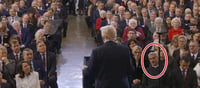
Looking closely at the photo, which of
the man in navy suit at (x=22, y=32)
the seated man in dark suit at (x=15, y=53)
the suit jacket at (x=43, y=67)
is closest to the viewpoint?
the suit jacket at (x=43, y=67)

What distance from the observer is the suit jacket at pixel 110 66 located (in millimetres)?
6320

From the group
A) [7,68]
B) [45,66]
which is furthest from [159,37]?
[7,68]

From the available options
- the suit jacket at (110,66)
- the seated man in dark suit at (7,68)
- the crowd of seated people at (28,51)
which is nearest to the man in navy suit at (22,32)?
the crowd of seated people at (28,51)

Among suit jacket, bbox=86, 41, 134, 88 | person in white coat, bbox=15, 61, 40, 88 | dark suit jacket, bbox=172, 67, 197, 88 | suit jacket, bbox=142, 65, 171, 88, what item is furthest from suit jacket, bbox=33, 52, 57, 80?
suit jacket, bbox=86, 41, 134, 88

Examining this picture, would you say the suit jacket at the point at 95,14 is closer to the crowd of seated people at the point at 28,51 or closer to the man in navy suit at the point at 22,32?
the crowd of seated people at the point at 28,51

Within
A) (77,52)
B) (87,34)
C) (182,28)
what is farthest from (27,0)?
(182,28)

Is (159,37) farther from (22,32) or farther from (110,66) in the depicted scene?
(22,32)

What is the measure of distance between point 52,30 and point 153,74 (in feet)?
17.2

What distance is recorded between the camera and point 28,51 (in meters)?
8.76

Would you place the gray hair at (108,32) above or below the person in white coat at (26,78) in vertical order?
above

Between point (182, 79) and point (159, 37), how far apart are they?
5.39 feet

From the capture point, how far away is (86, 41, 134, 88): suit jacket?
6320 mm

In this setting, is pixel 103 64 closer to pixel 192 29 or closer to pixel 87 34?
pixel 192 29

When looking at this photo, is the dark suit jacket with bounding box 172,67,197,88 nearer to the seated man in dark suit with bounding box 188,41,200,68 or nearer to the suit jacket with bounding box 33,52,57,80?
the seated man in dark suit with bounding box 188,41,200,68
